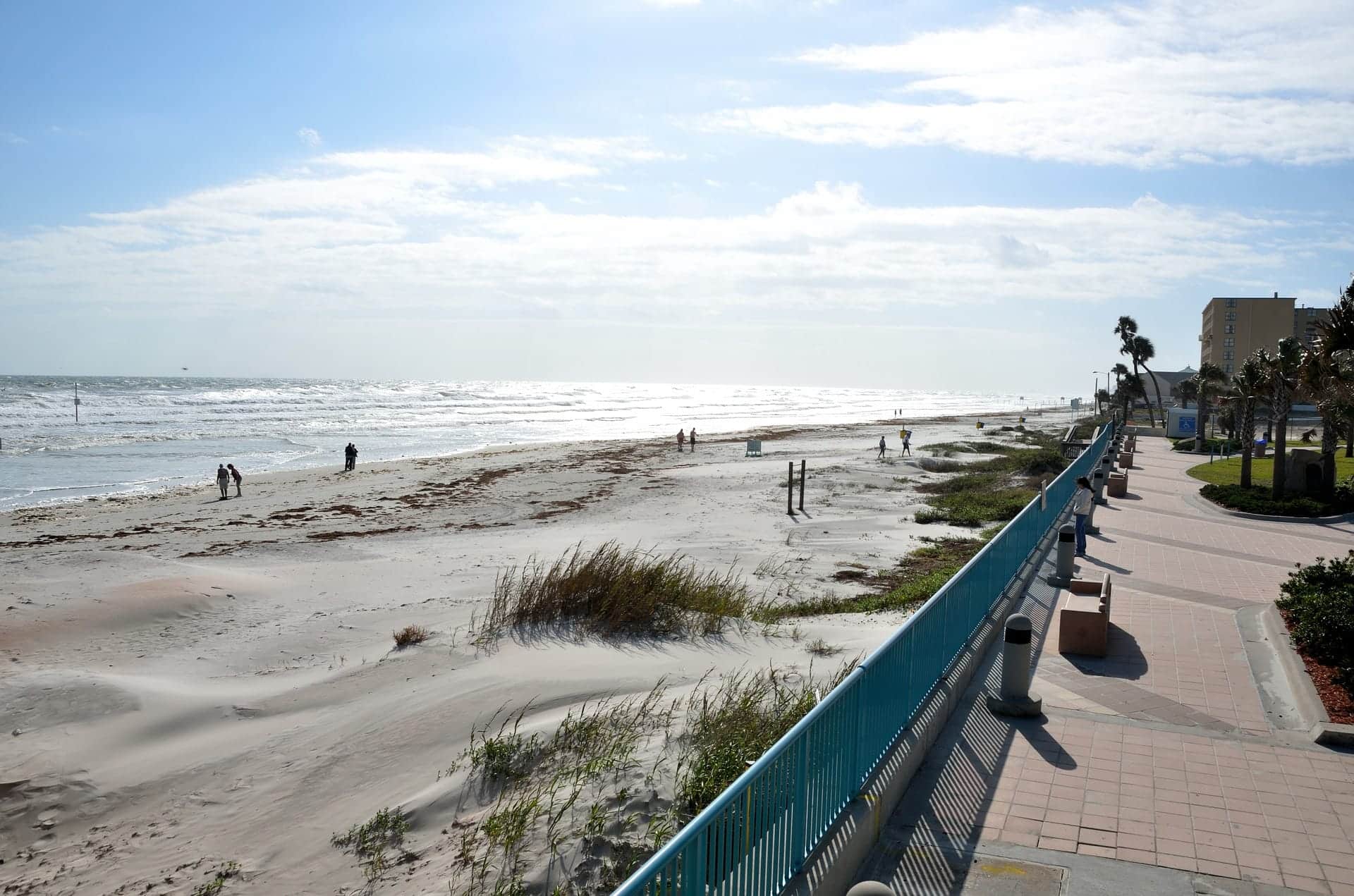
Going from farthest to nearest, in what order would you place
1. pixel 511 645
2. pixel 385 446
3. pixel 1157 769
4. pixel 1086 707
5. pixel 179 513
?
pixel 385 446 < pixel 179 513 < pixel 511 645 < pixel 1086 707 < pixel 1157 769

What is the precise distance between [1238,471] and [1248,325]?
339 feet

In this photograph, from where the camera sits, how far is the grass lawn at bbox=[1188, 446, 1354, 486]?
83.6 feet

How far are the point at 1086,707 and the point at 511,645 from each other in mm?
6135

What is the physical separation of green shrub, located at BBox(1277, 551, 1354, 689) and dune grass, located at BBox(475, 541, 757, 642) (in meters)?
6.07

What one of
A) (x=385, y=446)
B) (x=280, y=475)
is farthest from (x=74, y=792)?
(x=385, y=446)

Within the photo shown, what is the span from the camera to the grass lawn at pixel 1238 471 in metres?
25.5

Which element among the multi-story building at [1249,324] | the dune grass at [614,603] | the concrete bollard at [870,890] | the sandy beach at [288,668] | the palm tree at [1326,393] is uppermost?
the multi-story building at [1249,324]

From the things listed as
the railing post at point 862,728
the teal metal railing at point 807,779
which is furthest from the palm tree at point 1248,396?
the railing post at point 862,728

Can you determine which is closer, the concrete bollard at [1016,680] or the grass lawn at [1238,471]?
the concrete bollard at [1016,680]

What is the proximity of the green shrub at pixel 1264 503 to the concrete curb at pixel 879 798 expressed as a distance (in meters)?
14.7

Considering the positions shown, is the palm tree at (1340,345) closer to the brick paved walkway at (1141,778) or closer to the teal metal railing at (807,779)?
the brick paved walkway at (1141,778)

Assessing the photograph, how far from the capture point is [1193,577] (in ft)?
41.8

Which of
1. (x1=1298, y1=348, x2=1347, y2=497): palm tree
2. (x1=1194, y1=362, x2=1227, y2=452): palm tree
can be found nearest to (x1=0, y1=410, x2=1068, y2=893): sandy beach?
(x1=1298, y1=348, x2=1347, y2=497): palm tree

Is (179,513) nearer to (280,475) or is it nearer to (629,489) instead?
(280,475)
